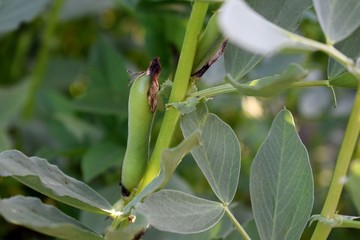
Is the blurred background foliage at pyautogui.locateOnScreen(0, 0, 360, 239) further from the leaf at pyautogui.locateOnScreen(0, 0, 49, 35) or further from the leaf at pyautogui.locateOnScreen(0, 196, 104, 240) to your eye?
the leaf at pyautogui.locateOnScreen(0, 196, 104, 240)

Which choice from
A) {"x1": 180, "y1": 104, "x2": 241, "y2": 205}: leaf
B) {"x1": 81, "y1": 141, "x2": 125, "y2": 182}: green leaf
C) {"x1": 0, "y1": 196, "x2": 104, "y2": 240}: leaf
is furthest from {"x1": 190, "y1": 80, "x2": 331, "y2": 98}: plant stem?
{"x1": 81, "y1": 141, "x2": 125, "y2": 182}: green leaf

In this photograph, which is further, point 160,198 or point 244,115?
point 244,115

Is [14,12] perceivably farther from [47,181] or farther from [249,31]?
[249,31]

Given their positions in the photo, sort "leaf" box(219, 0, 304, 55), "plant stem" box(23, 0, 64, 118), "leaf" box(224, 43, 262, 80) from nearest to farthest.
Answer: "leaf" box(219, 0, 304, 55)
"leaf" box(224, 43, 262, 80)
"plant stem" box(23, 0, 64, 118)

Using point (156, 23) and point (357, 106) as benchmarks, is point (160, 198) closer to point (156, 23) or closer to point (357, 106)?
point (357, 106)

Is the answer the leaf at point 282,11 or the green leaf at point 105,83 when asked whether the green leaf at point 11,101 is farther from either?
the leaf at point 282,11

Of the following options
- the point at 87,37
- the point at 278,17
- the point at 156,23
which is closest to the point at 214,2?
the point at 278,17
